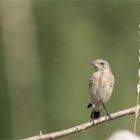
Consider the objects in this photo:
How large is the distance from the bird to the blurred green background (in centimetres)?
355

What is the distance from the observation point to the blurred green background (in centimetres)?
1197

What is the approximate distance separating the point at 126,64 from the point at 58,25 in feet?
5.26

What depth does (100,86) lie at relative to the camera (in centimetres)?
699

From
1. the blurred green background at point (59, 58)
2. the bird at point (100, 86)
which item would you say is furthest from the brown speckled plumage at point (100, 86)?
the blurred green background at point (59, 58)

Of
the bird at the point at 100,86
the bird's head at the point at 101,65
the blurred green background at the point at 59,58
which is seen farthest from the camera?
the blurred green background at the point at 59,58

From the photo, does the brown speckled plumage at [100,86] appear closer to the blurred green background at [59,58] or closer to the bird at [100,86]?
the bird at [100,86]

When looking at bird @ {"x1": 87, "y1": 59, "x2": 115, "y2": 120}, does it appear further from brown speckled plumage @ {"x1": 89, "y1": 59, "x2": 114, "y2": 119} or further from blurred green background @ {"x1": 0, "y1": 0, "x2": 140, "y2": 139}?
blurred green background @ {"x1": 0, "y1": 0, "x2": 140, "y2": 139}

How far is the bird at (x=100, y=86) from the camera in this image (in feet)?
22.4

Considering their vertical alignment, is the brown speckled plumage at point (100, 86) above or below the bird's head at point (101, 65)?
below

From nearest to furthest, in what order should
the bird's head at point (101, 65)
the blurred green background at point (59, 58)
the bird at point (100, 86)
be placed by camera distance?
the bird at point (100, 86) < the bird's head at point (101, 65) < the blurred green background at point (59, 58)

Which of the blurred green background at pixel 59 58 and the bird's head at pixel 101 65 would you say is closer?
the bird's head at pixel 101 65

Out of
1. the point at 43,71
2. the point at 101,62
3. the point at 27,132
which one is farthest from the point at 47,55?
the point at 101,62

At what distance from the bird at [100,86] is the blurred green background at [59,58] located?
355 centimetres

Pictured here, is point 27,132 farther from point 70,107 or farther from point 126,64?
point 126,64
